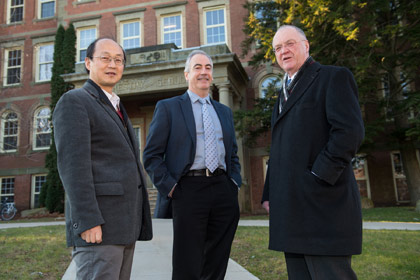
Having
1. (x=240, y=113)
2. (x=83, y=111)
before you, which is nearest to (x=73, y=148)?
(x=83, y=111)

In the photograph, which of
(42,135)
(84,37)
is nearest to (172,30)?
(84,37)

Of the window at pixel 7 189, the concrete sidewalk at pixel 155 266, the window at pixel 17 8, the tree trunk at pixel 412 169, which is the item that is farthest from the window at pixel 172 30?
the concrete sidewalk at pixel 155 266

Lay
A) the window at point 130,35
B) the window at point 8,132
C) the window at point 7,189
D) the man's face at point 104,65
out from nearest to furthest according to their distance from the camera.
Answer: the man's face at point 104,65 < the window at point 130,35 < the window at point 7,189 < the window at point 8,132

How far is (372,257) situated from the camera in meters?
5.06

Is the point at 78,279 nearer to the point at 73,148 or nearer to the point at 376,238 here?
the point at 73,148

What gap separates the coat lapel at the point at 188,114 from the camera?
3.19 metres

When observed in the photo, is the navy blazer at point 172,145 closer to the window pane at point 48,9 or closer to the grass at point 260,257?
the grass at point 260,257

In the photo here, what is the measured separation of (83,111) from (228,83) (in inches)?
463

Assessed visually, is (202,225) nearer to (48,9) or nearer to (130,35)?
(130,35)

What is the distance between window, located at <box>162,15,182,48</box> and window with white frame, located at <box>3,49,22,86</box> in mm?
9784

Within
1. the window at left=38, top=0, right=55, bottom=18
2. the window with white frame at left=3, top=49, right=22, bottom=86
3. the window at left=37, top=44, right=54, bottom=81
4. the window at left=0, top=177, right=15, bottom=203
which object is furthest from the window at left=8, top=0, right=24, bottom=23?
the window at left=0, top=177, right=15, bottom=203

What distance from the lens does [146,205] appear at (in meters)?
2.63

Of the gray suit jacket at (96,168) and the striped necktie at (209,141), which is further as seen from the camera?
the striped necktie at (209,141)

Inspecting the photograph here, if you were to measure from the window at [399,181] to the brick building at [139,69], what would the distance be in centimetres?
4
